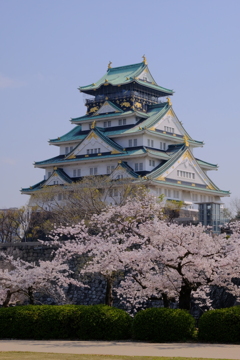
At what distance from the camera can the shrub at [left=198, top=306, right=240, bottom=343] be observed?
19.3m

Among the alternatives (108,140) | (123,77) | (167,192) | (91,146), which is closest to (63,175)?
(91,146)

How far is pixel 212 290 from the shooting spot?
27703mm

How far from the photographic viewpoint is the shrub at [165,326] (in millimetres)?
19984

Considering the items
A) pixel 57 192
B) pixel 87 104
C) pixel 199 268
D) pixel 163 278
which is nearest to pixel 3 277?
pixel 163 278

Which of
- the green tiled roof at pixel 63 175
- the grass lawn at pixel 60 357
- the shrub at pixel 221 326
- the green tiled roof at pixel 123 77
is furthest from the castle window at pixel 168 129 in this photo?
the grass lawn at pixel 60 357

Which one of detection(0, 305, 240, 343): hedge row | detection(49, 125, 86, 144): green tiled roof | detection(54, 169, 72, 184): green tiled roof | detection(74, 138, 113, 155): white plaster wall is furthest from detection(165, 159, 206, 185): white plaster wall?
detection(0, 305, 240, 343): hedge row

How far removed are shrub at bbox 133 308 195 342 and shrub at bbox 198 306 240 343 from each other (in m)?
0.49

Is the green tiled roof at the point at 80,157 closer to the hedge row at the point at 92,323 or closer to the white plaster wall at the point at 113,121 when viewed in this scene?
the white plaster wall at the point at 113,121

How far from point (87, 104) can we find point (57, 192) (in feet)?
46.2

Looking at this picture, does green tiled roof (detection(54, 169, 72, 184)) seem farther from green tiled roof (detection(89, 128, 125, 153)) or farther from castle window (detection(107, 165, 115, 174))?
Answer: green tiled roof (detection(89, 128, 125, 153))

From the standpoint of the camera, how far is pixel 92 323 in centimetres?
2098

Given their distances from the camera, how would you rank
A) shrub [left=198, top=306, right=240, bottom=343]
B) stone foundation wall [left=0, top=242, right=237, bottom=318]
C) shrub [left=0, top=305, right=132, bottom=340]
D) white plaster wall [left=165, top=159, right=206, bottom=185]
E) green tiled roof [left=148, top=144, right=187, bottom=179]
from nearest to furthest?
shrub [left=198, top=306, right=240, bottom=343] → shrub [left=0, top=305, right=132, bottom=340] → stone foundation wall [left=0, top=242, right=237, bottom=318] → green tiled roof [left=148, top=144, right=187, bottom=179] → white plaster wall [left=165, top=159, right=206, bottom=185]

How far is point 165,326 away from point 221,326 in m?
1.77

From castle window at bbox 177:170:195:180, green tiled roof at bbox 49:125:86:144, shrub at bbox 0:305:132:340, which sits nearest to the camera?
shrub at bbox 0:305:132:340
